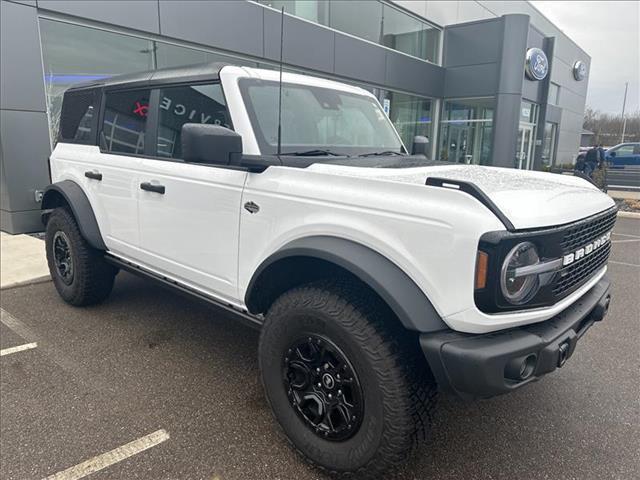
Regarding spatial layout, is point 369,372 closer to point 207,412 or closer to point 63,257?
point 207,412

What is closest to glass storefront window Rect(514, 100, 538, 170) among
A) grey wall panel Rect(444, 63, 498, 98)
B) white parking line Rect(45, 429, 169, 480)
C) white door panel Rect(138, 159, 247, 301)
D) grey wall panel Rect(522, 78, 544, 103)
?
grey wall panel Rect(522, 78, 544, 103)

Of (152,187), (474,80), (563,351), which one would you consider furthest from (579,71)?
(563,351)

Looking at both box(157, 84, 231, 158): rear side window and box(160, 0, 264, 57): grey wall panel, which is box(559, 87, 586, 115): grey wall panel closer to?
box(160, 0, 264, 57): grey wall panel

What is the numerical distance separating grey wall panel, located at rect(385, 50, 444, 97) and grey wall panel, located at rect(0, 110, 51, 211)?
10209 millimetres

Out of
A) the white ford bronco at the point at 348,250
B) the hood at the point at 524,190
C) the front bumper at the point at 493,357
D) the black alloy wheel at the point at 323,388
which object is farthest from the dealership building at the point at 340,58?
the front bumper at the point at 493,357

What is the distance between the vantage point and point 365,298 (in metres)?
2.14

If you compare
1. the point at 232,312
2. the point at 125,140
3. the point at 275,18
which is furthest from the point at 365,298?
the point at 275,18

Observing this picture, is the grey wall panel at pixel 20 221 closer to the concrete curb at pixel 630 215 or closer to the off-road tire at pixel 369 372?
the off-road tire at pixel 369 372

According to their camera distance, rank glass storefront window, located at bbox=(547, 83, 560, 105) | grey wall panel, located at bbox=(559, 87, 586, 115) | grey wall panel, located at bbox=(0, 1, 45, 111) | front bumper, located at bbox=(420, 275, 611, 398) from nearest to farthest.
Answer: front bumper, located at bbox=(420, 275, 611, 398)
grey wall panel, located at bbox=(0, 1, 45, 111)
glass storefront window, located at bbox=(547, 83, 560, 105)
grey wall panel, located at bbox=(559, 87, 586, 115)

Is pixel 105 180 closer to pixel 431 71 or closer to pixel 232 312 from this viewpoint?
pixel 232 312

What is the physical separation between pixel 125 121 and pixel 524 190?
2954 mm

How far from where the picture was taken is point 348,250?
2.10 m

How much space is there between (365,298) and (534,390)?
176 cm

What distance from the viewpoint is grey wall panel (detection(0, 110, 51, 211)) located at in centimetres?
685
